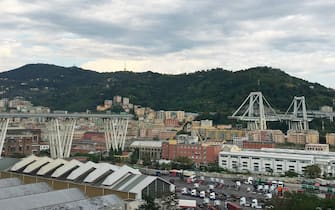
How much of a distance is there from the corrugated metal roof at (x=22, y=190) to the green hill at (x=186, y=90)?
56725 mm

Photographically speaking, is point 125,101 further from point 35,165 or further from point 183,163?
point 35,165

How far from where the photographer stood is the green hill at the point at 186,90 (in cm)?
7738

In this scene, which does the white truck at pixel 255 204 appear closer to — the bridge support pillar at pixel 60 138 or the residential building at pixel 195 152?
the residential building at pixel 195 152

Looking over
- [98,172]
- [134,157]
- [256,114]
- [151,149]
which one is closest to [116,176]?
[98,172]

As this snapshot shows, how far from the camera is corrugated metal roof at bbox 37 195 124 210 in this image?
1478 cm

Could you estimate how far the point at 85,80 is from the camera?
13562 cm

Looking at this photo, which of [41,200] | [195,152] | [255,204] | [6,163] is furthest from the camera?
[195,152]

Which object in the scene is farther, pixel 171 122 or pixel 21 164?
pixel 171 122

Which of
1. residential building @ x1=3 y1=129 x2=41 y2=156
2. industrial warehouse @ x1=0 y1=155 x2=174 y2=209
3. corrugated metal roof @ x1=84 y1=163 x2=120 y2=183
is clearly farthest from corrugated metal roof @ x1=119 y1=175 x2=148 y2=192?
residential building @ x1=3 y1=129 x2=41 y2=156

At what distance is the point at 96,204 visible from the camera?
15.5 meters

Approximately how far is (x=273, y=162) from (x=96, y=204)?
74.4ft

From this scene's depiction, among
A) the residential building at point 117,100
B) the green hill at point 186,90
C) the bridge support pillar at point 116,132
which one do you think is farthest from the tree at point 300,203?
the residential building at point 117,100

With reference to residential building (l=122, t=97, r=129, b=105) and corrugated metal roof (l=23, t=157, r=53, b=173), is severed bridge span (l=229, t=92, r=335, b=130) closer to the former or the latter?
residential building (l=122, t=97, r=129, b=105)

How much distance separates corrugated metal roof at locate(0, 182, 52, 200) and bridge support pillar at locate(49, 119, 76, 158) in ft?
66.4
